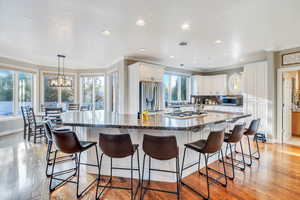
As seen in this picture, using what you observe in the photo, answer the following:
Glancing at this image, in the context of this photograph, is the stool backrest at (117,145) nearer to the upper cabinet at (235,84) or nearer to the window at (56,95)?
the upper cabinet at (235,84)

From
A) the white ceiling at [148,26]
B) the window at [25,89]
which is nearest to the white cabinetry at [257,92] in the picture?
the white ceiling at [148,26]

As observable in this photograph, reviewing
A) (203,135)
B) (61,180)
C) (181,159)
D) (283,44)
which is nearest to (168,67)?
(283,44)

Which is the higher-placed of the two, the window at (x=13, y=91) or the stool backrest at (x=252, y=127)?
the window at (x=13, y=91)

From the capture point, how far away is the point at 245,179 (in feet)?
8.33

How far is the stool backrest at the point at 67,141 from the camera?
6.74ft

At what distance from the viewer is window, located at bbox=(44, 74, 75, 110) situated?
22.0ft

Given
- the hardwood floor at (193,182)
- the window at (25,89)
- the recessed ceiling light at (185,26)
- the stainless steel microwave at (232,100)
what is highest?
the recessed ceiling light at (185,26)

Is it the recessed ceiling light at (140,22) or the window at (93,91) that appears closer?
the recessed ceiling light at (140,22)

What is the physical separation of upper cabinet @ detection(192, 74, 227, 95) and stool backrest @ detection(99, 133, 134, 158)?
19.2 feet

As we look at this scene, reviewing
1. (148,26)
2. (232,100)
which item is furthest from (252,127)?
(232,100)

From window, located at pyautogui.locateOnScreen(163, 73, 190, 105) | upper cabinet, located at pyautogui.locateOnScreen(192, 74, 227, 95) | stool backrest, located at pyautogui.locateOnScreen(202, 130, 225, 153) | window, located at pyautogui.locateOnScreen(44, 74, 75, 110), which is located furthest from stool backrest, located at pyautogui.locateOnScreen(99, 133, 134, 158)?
window, located at pyautogui.locateOnScreen(44, 74, 75, 110)

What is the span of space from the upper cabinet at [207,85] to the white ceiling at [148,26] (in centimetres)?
236

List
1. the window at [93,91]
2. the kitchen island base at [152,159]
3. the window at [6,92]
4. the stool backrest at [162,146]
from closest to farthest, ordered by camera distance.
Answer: the stool backrest at [162,146] < the kitchen island base at [152,159] < the window at [6,92] < the window at [93,91]

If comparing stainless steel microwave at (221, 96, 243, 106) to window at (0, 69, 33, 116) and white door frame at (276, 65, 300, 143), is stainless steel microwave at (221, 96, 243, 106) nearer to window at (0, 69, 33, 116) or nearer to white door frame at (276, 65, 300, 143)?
white door frame at (276, 65, 300, 143)
